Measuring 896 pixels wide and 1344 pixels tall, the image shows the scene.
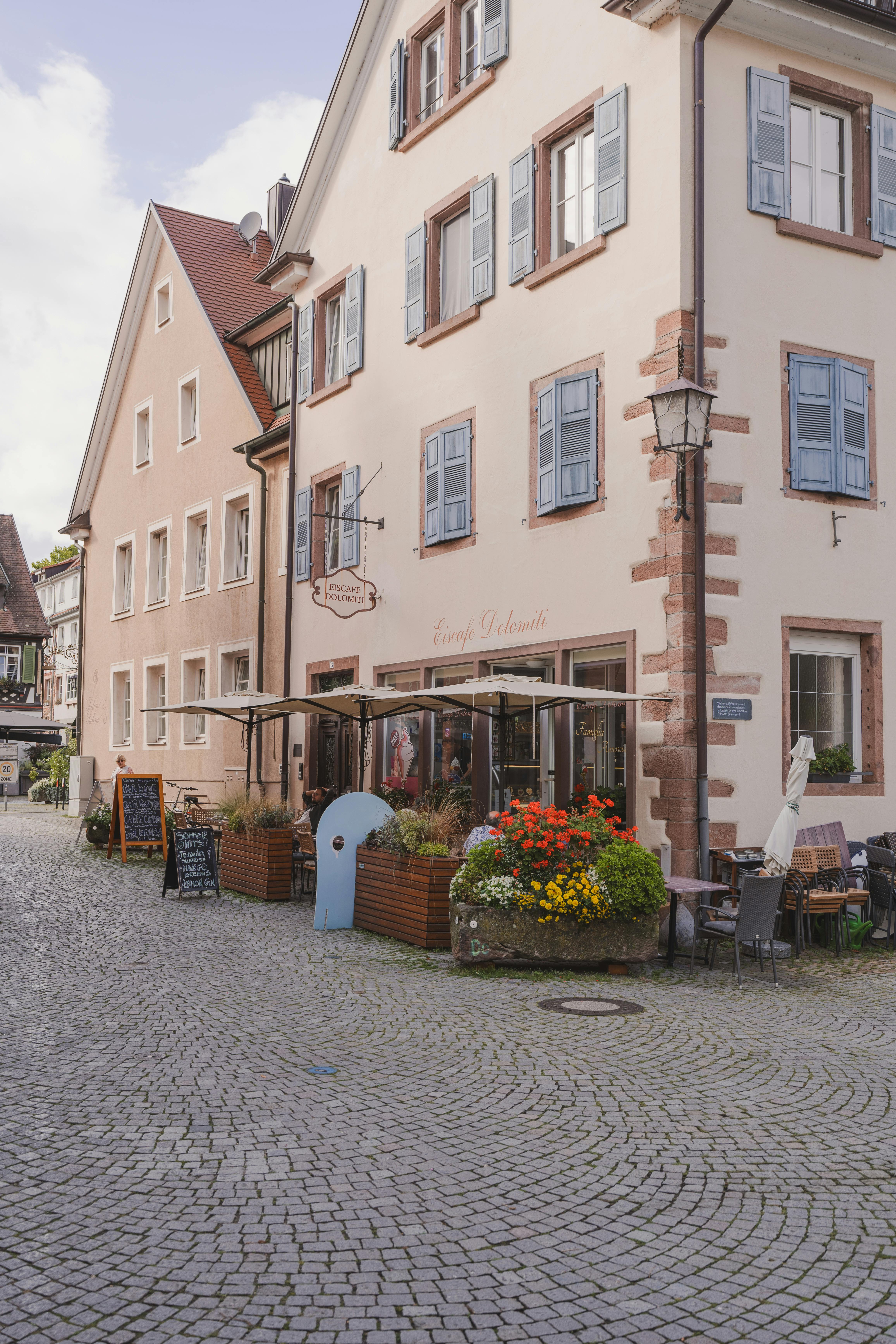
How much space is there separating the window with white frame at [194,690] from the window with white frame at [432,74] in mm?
11023

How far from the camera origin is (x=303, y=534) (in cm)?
1877

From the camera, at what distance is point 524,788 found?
44.0 feet

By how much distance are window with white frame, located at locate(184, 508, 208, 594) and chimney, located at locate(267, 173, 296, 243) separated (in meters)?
7.28

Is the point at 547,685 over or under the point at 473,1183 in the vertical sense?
over

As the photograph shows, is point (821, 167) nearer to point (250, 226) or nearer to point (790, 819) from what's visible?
point (790, 819)

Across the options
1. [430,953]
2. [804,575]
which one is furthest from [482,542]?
[430,953]

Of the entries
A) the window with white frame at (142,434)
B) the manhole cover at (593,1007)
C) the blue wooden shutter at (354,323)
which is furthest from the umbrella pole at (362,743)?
the window with white frame at (142,434)

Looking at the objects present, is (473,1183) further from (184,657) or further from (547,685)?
(184,657)

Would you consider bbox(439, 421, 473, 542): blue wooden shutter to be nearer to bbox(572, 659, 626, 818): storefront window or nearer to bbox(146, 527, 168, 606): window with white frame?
bbox(572, 659, 626, 818): storefront window

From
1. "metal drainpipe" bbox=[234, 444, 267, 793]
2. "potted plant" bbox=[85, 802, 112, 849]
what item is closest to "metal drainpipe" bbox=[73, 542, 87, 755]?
"potted plant" bbox=[85, 802, 112, 849]

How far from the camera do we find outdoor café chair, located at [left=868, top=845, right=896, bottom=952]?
10.9m

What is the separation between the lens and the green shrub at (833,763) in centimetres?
1184

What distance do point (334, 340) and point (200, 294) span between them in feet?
22.3

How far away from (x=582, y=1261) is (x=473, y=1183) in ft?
2.54
